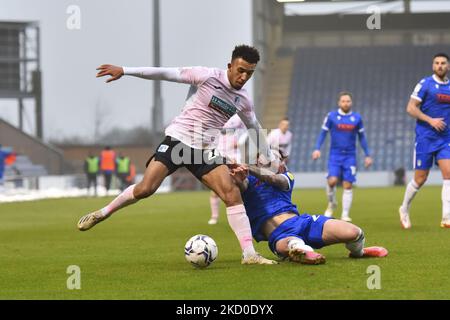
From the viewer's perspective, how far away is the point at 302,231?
25.8 ft

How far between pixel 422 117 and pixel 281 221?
467 cm

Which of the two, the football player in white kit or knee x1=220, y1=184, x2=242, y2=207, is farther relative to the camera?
the football player in white kit

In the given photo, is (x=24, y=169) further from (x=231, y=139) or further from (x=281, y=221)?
(x=281, y=221)

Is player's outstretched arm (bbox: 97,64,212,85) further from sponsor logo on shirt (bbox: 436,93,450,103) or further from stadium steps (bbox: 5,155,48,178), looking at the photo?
stadium steps (bbox: 5,155,48,178)

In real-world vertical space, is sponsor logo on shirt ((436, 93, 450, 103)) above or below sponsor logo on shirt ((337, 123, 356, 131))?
above

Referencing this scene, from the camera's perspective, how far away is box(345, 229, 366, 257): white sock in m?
7.97

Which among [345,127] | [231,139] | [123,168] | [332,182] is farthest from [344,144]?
[123,168]

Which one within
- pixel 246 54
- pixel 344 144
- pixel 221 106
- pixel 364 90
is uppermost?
pixel 246 54

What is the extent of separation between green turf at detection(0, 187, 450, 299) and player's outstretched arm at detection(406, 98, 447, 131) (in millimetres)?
1350

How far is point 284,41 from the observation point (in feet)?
182

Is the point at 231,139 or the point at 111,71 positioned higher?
the point at 111,71

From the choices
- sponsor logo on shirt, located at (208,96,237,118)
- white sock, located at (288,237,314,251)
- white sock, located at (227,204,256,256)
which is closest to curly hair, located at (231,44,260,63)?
sponsor logo on shirt, located at (208,96,237,118)

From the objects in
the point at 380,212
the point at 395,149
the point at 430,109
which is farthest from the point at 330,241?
the point at 395,149

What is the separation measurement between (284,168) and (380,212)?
33.4 ft
